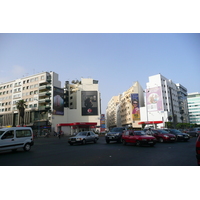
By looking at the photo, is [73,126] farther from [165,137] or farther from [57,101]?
[165,137]

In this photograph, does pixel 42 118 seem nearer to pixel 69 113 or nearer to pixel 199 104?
pixel 69 113

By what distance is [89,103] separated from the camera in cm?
8106

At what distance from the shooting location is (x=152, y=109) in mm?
78438

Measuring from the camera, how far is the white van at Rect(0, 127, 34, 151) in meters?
12.6

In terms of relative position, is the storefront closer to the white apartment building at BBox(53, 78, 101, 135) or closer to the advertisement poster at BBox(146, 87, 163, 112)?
the white apartment building at BBox(53, 78, 101, 135)

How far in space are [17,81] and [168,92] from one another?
66.9m

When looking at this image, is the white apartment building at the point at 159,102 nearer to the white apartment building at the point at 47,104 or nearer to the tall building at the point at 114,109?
the white apartment building at the point at 47,104

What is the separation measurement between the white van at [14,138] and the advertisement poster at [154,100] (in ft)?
226

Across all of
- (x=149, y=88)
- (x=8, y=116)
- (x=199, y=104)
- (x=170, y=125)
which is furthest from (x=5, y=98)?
(x=199, y=104)

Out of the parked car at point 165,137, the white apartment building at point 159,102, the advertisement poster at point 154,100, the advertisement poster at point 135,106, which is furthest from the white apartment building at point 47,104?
the parked car at point 165,137

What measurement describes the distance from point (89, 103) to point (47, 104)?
20.1 meters

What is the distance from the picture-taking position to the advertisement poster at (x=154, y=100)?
252 feet

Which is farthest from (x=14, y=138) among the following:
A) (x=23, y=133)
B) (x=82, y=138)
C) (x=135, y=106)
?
(x=135, y=106)

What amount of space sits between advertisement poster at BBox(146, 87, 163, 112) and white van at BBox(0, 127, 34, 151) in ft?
226
